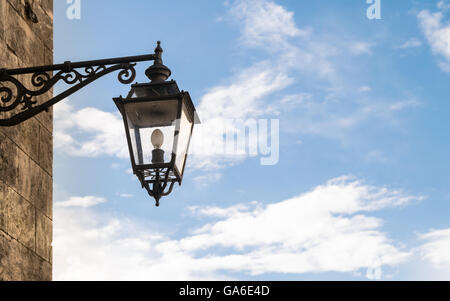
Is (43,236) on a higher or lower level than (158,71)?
lower

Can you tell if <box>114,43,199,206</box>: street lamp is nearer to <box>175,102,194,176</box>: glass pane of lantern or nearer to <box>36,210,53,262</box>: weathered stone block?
<box>175,102,194,176</box>: glass pane of lantern

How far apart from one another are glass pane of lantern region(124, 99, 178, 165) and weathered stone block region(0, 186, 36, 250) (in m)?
1.23

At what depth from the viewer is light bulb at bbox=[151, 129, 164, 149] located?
6645 millimetres

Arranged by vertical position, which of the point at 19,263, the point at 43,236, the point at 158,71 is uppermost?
the point at 158,71

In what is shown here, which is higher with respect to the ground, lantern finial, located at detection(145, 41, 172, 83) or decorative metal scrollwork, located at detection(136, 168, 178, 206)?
lantern finial, located at detection(145, 41, 172, 83)

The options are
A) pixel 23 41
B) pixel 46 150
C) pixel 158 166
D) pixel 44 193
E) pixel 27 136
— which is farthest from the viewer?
pixel 46 150

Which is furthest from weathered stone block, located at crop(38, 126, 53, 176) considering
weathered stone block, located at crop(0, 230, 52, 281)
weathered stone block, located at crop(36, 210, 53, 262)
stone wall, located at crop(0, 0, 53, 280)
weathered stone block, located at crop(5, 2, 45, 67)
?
weathered stone block, located at crop(0, 230, 52, 281)

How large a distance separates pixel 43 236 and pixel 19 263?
24.8 inches

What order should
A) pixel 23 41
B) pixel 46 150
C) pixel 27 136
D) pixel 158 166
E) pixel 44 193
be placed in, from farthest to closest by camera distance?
pixel 46 150, pixel 44 193, pixel 23 41, pixel 27 136, pixel 158 166

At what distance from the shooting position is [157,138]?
667cm

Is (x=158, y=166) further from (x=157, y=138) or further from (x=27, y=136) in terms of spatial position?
(x=27, y=136)

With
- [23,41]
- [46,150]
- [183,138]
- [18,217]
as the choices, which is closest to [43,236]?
[18,217]

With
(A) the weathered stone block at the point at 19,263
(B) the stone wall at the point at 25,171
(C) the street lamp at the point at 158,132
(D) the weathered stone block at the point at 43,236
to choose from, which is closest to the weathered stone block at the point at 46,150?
(B) the stone wall at the point at 25,171
